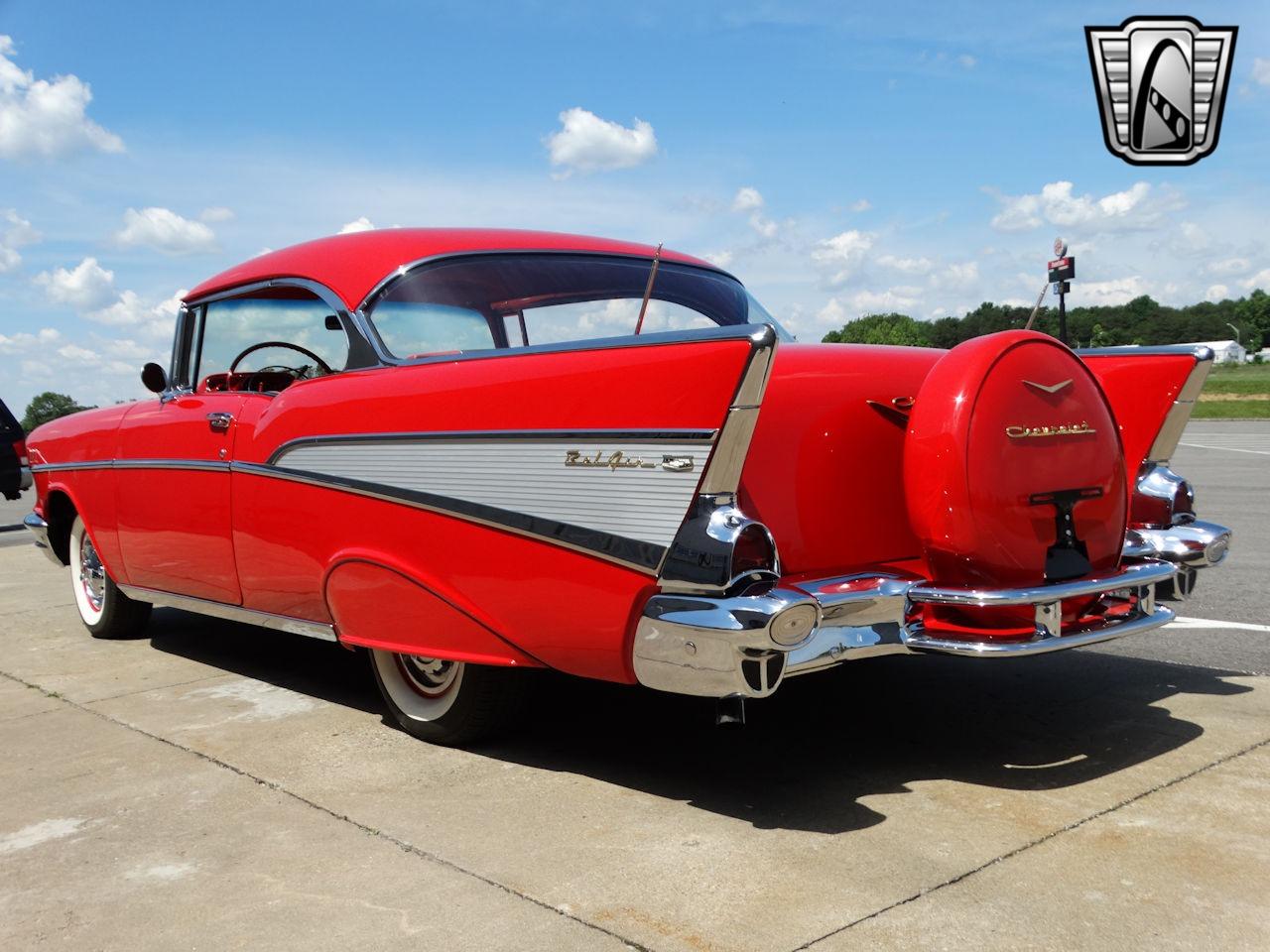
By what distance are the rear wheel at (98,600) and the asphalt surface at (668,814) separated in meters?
0.82

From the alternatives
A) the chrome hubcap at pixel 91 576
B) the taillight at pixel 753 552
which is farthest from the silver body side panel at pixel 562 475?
the chrome hubcap at pixel 91 576

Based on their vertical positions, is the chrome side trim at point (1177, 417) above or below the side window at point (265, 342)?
below

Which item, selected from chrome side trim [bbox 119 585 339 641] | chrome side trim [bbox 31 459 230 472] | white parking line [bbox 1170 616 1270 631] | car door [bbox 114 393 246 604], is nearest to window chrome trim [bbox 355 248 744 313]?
car door [bbox 114 393 246 604]

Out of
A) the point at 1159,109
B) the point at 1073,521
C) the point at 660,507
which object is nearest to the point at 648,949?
the point at 660,507

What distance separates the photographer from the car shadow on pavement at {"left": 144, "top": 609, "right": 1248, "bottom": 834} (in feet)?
10.9

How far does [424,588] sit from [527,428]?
64cm

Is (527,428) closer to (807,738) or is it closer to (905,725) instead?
(807,738)

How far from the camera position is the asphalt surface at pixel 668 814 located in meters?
2.52

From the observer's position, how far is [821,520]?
3215mm

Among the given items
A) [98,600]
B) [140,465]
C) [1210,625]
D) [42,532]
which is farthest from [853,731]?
[42,532]

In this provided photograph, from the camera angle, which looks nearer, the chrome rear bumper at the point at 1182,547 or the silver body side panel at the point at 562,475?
the silver body side panel at the point at 562,475

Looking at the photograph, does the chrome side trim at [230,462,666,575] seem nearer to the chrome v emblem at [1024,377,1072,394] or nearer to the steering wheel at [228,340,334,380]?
the steering wheel at [228,340,334,380]

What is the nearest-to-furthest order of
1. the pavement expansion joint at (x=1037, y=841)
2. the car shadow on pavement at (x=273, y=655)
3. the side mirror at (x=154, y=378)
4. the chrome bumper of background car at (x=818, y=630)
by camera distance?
the pavement expansion joint at (x=1037, y=841)
the chrome bumper of background car at (x=818, y=630)
the car shadow on pavement at (x=273, y=655)
the side mirror at (x=154, y=378)

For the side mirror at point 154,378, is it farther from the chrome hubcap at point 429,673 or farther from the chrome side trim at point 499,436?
the chrome hubcap at point 429,673
